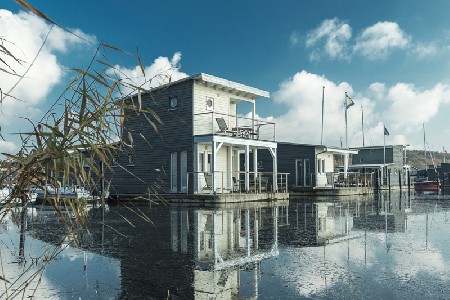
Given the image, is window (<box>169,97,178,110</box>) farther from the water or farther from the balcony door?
the water

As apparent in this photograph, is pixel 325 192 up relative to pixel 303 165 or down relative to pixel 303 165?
down

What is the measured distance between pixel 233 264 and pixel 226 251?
1.20 meters

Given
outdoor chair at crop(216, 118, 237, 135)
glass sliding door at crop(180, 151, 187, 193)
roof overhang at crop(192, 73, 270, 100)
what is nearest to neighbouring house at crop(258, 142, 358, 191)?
roof overhang at crop(192, 73, 270, 100)

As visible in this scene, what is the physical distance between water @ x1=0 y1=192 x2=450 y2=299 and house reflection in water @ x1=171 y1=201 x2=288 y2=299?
1 cm

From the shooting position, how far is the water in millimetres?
4461

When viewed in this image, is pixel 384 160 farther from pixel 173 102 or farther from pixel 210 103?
pixel 173 102

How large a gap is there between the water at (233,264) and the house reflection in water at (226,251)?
15 mm

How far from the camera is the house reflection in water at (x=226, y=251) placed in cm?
469

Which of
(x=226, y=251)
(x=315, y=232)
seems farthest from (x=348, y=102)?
(x=226, y=251)

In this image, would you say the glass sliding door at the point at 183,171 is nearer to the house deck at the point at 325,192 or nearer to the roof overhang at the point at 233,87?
the roof overhang at the point at 233,87

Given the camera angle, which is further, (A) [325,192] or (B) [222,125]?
(A) [325,192]

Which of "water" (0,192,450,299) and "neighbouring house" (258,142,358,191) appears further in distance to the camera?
"neighbouring house" (258,142,358,191)

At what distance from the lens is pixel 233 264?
600 cm

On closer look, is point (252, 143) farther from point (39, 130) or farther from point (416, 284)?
point (39, 130)
